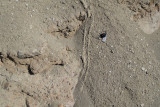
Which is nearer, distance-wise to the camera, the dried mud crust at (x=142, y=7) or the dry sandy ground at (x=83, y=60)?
the dry sandy ground at (x=83, y=60)

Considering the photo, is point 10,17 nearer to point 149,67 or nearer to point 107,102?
point 107,102

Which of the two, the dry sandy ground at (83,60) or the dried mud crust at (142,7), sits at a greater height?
the dried mud crust at (142,7)

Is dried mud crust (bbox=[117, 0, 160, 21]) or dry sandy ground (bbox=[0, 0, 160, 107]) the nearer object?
dry sandy ground (bbox=[0, 0, 160, 107])

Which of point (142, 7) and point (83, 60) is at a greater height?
point (142, 7)

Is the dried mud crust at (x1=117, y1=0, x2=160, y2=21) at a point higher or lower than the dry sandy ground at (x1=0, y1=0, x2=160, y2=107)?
higher

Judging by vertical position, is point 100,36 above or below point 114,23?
below

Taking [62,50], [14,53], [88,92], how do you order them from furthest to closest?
[88,92], [62,50], [14,53]

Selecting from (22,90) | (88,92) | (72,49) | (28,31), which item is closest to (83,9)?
(72,49)

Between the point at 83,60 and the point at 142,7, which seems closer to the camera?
the point at 83,60
